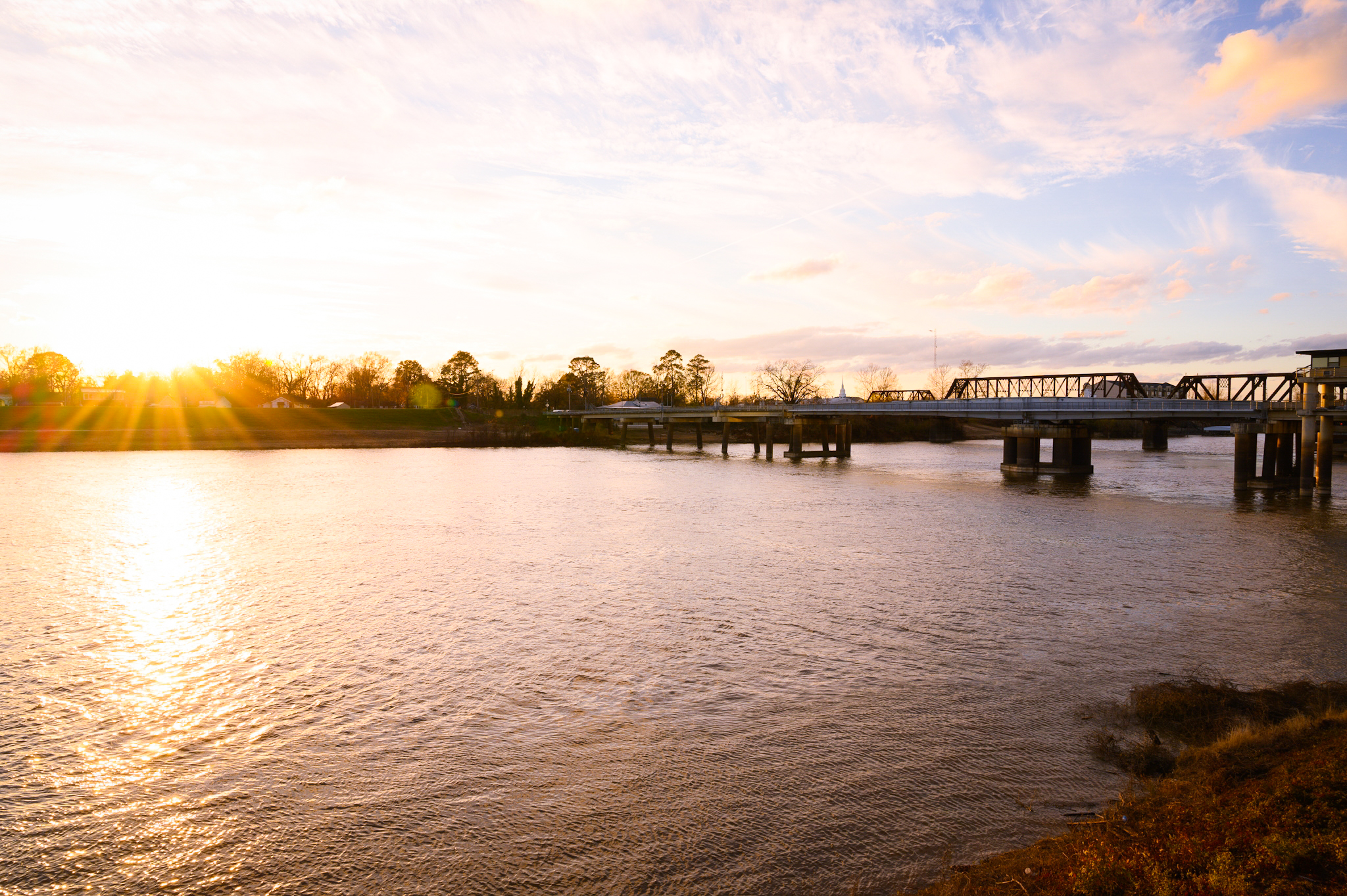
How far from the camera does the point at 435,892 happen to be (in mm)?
7891

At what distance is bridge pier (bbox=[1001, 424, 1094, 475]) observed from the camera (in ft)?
210

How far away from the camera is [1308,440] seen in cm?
4884

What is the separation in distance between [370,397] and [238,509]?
154 meters

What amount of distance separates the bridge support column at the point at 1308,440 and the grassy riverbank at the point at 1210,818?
45.7m

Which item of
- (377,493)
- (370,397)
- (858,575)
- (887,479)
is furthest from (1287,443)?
(370,397)

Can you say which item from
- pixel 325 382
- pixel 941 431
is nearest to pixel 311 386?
pixel 325 382

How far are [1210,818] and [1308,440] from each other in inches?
2134

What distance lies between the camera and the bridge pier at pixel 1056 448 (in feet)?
210

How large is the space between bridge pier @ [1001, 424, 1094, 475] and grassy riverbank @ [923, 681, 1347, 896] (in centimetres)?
5640

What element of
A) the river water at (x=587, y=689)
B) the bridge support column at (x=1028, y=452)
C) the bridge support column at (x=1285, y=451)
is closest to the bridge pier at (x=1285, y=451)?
the bridge support column at (x=1285, y=451)

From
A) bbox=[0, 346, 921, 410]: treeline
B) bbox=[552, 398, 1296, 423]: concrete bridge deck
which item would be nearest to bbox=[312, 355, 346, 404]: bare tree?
bbox=[0, 346, 921, 410]: treeline

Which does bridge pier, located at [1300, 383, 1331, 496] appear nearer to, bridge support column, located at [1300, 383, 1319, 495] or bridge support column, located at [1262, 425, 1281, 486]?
bridge support column, located at [1300, 383, 1319, 495]

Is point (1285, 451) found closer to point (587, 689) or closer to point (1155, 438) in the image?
point (587, 689)

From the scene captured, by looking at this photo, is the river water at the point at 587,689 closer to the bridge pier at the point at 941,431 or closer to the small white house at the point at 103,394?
the bridge pier at the point at 941,431
